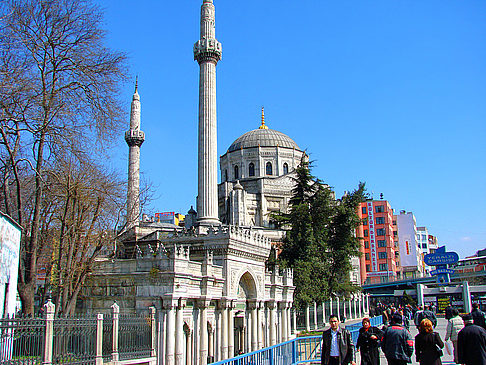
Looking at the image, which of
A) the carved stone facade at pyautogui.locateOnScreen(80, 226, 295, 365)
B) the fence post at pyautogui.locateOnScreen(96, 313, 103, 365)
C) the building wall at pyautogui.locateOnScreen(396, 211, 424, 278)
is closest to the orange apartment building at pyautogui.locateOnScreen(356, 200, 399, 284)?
the building wall at pyautogui.locateOnScreen(396, 211, 424, 278)

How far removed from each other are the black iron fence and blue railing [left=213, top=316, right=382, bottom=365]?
4.90 m

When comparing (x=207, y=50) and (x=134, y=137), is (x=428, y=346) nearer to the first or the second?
(x=207, y=50)

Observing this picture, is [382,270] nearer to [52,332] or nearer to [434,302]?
[434,302]

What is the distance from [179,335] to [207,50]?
1895cm

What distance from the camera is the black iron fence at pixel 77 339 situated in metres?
11.3

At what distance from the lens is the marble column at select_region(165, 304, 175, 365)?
1621 cm

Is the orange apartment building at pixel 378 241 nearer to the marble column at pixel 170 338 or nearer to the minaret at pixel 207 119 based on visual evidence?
the minaret at pixel 207 119

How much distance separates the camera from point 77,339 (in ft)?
44.6

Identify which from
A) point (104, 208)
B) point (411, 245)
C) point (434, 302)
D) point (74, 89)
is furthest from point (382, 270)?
point (74, 89)

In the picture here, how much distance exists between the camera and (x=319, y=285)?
109 feet

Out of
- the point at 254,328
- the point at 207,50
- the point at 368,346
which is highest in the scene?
the point at 207,50

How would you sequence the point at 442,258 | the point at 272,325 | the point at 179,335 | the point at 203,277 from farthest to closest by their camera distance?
the point at 442,258
the point at 272,325
the point at 203,277
the point at 179,335

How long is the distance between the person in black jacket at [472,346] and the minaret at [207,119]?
2019cm

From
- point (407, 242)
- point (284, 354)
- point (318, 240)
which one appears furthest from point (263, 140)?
point (284, 354)
